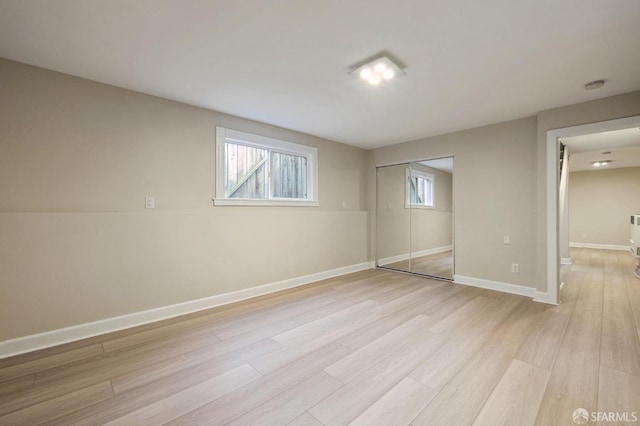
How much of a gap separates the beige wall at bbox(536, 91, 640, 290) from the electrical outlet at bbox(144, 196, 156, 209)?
15.2 ft

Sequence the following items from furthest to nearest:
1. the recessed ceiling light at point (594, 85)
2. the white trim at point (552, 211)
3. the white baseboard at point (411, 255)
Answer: the white baseboard at point (411, 255) < the white trim at point (552, 211) < the recessed ceiling light at point (594, 85)

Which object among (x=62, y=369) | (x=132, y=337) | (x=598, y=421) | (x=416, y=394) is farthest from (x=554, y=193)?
(x=62, y=369)

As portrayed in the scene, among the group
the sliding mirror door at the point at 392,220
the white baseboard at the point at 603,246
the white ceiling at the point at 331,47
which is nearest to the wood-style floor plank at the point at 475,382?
the white ceiling at the point at 331,47

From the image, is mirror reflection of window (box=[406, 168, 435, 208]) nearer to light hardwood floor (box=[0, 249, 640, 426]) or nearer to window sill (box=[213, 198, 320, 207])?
window sill (box=[213, 198, 320, 207])

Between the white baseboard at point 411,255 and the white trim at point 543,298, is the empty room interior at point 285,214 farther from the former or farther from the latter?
the white baseboard at point 411,255

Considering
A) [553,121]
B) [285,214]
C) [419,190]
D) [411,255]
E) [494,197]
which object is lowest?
[411,255]

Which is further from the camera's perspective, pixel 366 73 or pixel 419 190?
pixel 419 190

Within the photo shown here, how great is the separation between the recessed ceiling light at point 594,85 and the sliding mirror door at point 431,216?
6.02 feet

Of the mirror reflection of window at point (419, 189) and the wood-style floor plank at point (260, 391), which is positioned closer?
the wood-style floor plank at point (260, 391)

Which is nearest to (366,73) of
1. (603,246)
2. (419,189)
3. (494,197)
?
(494,197)

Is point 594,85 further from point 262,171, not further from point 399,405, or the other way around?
point 262,171

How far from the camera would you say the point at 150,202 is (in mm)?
2854

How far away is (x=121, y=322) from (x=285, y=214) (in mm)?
2259

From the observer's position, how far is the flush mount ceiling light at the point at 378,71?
7.34ft
